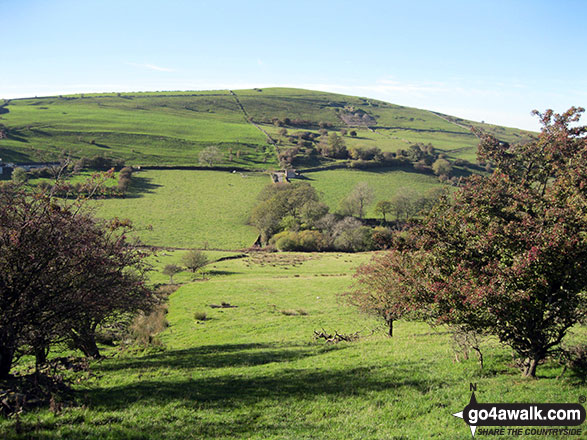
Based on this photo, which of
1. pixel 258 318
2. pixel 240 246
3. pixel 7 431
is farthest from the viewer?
pixel 240 246

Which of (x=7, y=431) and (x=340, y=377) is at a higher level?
(x=7, y=431)

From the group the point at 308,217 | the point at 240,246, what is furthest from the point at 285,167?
the point at 240,246

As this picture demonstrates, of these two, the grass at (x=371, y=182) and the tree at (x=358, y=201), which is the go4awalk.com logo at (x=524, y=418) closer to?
the tree at (x=358, y=201)

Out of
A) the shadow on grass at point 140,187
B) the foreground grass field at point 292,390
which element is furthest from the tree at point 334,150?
the foreground grass field at point 292,390

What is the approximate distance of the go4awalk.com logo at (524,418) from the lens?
9930mm

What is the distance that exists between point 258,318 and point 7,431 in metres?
26.4

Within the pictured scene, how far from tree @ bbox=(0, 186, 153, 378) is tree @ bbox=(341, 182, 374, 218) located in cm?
9517

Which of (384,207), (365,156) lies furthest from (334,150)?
(384,207)

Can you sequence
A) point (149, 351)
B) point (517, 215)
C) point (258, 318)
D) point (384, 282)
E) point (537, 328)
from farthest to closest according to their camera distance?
1. point (258, 318)
2. point (149, 351)
3. point (384, 282)
4. point (517, 215)
5. point (537, 328)

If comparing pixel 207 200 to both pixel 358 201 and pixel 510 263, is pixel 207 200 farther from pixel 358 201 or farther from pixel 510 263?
pixel 510 263

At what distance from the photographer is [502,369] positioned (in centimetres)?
1452

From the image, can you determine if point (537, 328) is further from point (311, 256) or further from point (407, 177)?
point (407, 177)

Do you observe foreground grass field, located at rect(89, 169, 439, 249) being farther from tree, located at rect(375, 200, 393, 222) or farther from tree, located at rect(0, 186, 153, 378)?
tree, located at rect(0, 186, 153, 378)

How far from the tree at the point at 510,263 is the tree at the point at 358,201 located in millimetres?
91012
